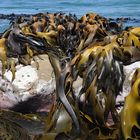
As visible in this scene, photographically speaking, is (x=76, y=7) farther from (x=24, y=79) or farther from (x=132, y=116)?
(x=132, y=116)

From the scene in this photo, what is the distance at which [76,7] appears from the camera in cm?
2092

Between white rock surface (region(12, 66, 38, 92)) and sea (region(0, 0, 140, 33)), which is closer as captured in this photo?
white rock surface (region(12, 66, 38, 92))

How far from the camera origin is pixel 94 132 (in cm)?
391

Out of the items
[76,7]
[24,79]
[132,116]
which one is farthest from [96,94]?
[76,7]

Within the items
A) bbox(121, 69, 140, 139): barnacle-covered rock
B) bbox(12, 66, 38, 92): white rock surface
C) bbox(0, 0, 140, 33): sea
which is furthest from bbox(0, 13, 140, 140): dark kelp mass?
bbox(0, 0, 140, 33): sea

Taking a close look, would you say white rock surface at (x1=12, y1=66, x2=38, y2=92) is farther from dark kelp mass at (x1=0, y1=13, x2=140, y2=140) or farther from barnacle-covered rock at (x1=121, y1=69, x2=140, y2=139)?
barnacle-covered rock at (x1=121, y1=69, x2=140, y2=139)

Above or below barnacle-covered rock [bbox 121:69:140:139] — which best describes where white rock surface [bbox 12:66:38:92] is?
below

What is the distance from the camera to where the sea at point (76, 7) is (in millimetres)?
19109

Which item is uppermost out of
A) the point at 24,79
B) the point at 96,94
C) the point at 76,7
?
the point at 96,94

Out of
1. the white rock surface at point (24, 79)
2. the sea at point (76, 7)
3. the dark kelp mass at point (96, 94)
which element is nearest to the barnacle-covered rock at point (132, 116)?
the dark kelp mass at point (96, 94)

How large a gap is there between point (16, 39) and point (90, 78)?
2.52 meters

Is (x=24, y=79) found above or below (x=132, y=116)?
below

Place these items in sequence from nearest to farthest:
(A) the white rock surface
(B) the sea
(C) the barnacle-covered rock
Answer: (C) the barnacle-covered rock
(A) the white rock surface
(B) the sea

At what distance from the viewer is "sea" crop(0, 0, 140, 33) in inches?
752
